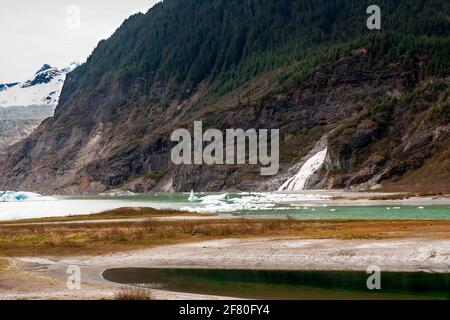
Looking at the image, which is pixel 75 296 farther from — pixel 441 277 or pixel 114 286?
pixel 441 277

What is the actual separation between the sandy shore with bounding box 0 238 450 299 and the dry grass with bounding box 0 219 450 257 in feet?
14.4

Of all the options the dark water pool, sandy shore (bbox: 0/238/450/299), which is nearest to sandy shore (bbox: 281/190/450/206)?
sandy shore (bbox: 0/238/450/299)

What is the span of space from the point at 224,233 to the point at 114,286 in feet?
107

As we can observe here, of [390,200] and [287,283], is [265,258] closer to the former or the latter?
[287,283]

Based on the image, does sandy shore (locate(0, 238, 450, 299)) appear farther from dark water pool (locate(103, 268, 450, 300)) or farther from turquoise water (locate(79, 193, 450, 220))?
turquoise water (locate(79, 193, 450, 220))

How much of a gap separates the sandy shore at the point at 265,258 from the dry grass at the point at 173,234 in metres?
4.38

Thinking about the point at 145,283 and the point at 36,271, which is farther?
the point at 36,271

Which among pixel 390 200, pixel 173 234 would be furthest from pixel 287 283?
pixel 390 200

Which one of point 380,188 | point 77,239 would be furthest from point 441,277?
point 380,188

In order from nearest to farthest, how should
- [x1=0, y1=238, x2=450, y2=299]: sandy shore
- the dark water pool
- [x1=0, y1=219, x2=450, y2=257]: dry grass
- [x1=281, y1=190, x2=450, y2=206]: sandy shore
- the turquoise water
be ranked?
the dark water pool, [x1=0, y1=238, x2=450, y2=299]: sandy shore, [x1=0, y1=219, x2=450, y2=257]: dry grass, the turquoise water, [x1=281, y1=190, x2=450, y2=206]: sandy shore

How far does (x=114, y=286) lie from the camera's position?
40875 millimetres

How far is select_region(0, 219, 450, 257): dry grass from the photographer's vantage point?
6303cm

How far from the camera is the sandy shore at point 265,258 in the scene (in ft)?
153
